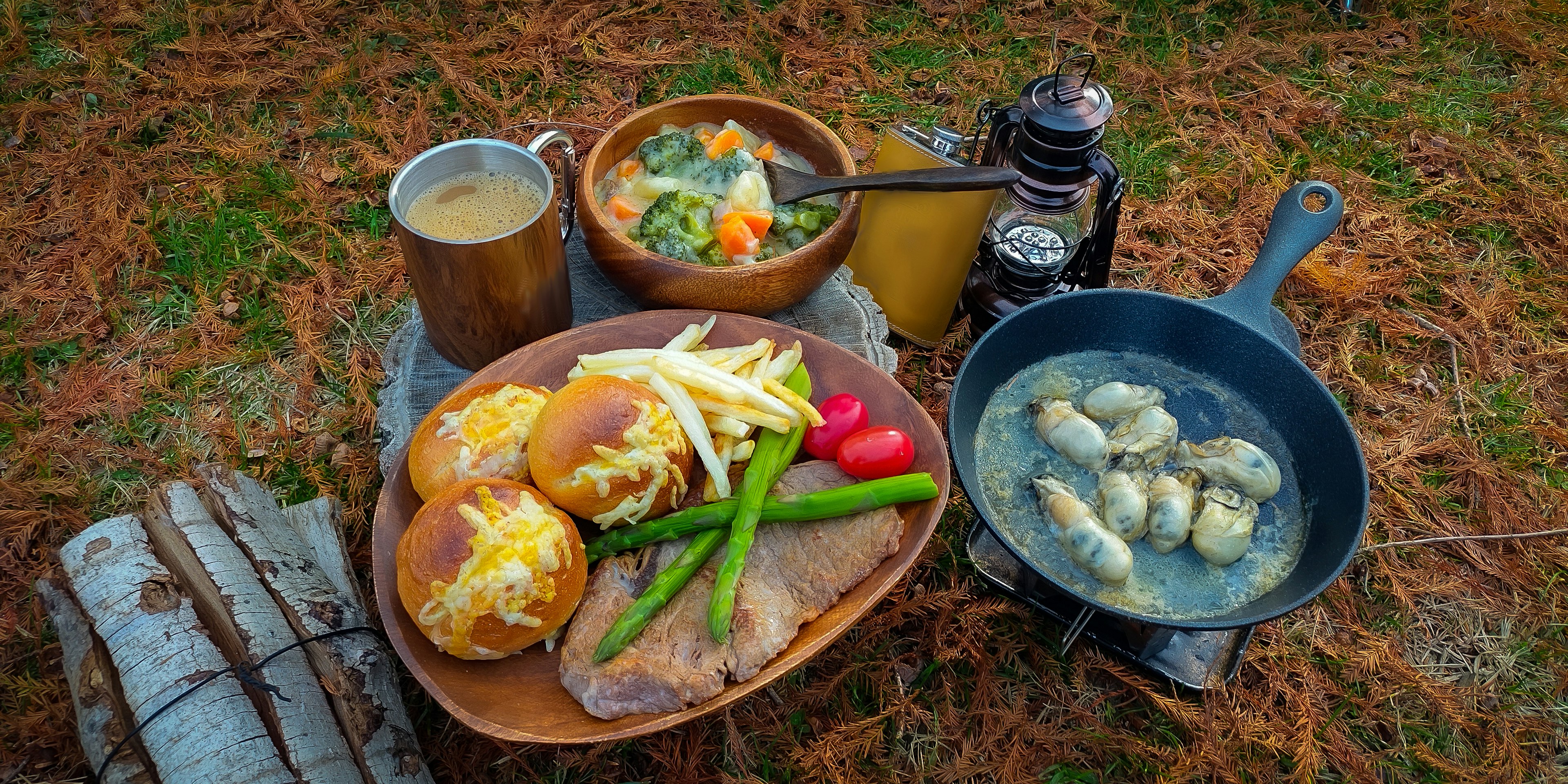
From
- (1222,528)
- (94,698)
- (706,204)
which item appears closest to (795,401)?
(706,204)

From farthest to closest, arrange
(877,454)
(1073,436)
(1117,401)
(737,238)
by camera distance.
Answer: (737,238), (1117,401), (1073,436), (877,454)

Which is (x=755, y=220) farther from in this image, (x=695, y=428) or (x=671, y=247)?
(x=695, y=428)

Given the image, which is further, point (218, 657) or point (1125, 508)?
point (1125, 508)

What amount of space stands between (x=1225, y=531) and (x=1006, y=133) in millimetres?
1933

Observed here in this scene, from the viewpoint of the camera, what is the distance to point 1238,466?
3.17m

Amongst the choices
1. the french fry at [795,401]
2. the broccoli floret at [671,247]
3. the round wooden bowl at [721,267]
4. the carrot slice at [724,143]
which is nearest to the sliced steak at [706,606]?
the french fry at [795,401]

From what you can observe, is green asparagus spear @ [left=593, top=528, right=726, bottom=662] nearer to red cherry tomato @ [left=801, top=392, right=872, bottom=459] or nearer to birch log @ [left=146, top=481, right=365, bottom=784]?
red cherry tomato @ [left=801, top=392, right=872, bottom=459]

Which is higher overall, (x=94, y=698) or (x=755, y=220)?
(x=755, y=220)

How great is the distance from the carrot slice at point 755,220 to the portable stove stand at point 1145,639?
4.84ft

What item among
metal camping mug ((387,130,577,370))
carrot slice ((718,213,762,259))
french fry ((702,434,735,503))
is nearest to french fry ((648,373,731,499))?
french fry ((702,434,735,503))

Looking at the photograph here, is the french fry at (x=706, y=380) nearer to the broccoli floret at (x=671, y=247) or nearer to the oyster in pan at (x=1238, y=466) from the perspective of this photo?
the broccoli floret at (x=671, y=247)

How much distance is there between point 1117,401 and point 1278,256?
86 centimetres

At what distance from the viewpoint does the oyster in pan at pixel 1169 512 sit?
3.06 meters

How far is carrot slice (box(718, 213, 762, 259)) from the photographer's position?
3.47 m
